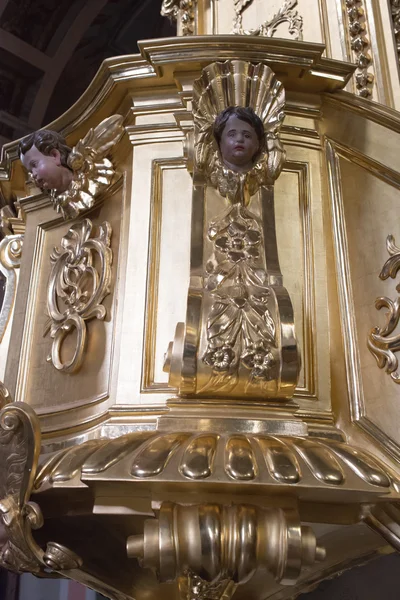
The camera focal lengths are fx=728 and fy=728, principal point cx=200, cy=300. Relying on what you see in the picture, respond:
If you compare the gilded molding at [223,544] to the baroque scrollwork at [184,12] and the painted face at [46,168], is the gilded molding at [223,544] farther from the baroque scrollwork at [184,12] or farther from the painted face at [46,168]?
the baroque scrollwork at [184,12]

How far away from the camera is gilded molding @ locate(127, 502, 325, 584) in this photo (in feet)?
4.47

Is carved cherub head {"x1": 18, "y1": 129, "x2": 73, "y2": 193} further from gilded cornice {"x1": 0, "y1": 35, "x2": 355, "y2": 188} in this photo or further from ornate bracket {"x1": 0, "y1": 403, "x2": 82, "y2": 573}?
ornate bracket {"x1": 0, "y1": 403, "x2": 82, "y2": 573}

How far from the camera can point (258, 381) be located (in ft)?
5.19

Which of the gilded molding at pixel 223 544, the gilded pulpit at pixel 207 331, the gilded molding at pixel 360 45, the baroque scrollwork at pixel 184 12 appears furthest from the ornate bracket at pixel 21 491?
the baroque scrollwork at pixel 184 12

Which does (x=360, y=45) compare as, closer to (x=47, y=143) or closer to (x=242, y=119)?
(x=242, y=119)

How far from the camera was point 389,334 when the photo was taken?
68.2 inches

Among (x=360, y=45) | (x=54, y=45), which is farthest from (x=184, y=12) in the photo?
(x=54, y=45)

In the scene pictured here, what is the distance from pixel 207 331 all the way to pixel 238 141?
493 mm

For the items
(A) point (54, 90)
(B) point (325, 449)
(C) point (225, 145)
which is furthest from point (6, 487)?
(A) point (54, 90)

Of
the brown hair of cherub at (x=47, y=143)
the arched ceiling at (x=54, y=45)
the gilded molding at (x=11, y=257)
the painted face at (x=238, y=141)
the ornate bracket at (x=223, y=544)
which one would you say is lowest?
the ornate bracket at (x=223, y=544)

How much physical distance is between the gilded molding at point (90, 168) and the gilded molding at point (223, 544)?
97cm

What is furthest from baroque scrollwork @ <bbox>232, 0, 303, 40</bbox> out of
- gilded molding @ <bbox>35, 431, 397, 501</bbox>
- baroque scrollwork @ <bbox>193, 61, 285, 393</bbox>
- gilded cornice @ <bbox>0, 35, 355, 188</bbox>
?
gilded molding @ <bbox>35, 431, 397, 501</bbox>

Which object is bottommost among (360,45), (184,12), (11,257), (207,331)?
(207,331)

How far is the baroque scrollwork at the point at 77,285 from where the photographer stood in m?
1.93
